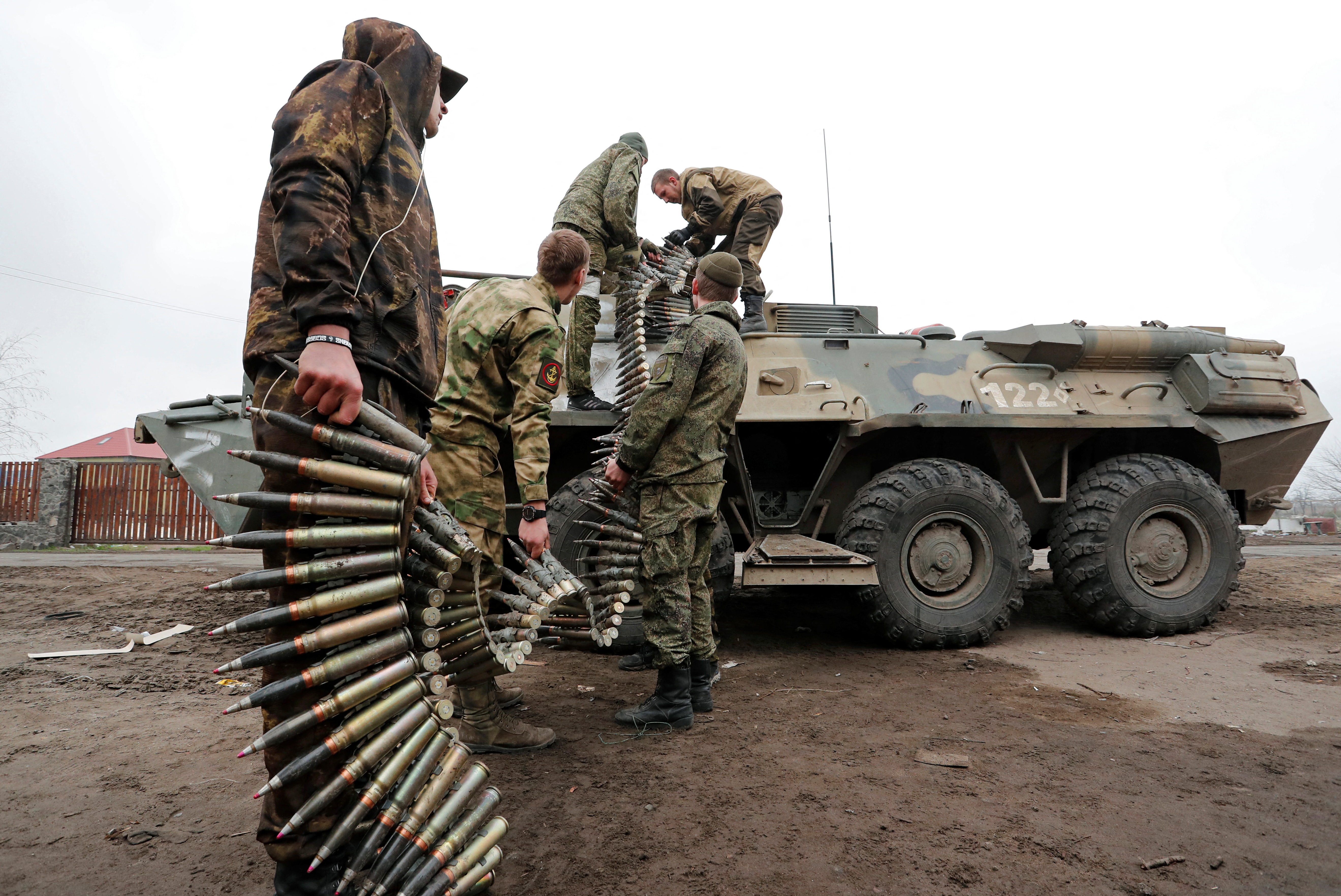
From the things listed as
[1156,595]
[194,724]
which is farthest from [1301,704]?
[194,724]

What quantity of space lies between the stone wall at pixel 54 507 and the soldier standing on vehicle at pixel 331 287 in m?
18.1

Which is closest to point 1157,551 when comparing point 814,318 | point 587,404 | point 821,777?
point 814,318

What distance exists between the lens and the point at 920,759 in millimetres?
3066

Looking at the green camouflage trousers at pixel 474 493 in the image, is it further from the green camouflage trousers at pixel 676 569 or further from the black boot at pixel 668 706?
the black boot at pixel 668 706

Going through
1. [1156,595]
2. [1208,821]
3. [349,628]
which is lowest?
[1208,821]

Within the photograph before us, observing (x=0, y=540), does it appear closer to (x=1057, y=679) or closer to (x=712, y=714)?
(x=712, y=714)

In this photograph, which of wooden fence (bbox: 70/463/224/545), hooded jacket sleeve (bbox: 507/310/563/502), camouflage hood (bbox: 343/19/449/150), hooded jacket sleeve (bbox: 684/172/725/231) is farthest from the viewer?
wooden fence (bbox: 70/463/224/545)

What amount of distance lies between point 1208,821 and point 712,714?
1958mm

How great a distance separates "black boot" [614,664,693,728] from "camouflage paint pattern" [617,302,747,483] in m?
0.79

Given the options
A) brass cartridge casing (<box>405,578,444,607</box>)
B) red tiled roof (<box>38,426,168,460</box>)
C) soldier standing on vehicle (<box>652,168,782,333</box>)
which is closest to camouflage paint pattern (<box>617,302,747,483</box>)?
brass cartridge casing (<box>405,578,444,607</box>)

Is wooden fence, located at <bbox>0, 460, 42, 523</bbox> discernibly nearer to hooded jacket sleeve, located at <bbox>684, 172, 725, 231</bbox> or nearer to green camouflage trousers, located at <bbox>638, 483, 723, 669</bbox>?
hooded jacket sleeve, located at <bbox>684, 172, 725, 231</bbox>

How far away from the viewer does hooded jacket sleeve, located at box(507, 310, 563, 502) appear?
3.13m

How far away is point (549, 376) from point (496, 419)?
0.33 meters

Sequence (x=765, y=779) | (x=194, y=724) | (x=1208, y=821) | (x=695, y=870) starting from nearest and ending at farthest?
(x=695, y=870)
(x=1208, y=821)
(x=765, y=779)
(x=194, y=724)
